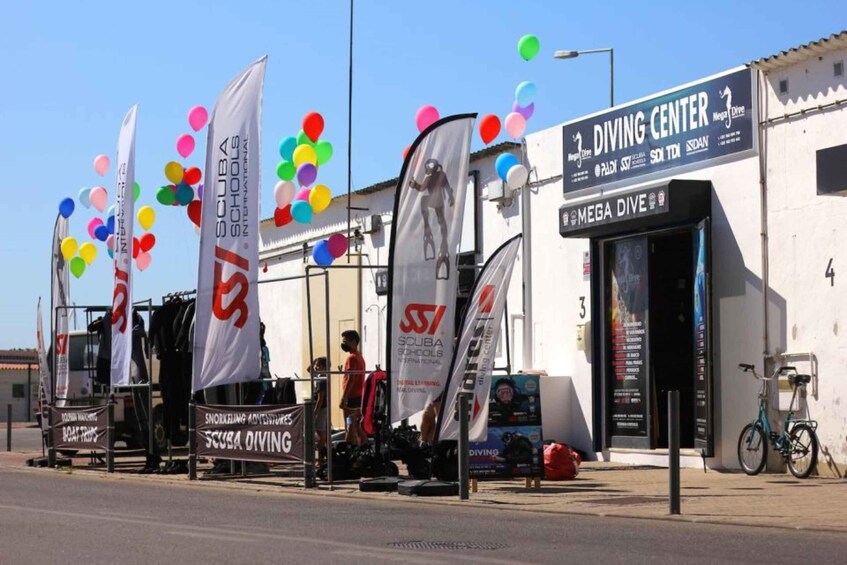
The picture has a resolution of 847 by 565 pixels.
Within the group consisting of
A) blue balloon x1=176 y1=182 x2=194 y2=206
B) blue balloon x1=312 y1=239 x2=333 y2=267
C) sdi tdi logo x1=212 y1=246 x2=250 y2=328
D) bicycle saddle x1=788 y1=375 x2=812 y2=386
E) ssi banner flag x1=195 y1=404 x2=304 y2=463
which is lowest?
ssi banner flag x1=195 y1=404 x2=304 y2=463

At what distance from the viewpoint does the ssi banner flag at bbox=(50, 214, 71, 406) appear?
79.5ft

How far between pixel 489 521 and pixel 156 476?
897cm

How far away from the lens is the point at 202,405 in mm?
19547

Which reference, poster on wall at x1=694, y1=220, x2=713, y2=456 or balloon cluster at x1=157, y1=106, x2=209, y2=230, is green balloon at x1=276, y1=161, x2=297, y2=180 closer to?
balloon cluster at x1=157, y1=106, x2=209, y2=230

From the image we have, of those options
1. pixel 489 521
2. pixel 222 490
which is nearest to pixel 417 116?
pixel 222 490

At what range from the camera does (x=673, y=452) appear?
13.2 metres

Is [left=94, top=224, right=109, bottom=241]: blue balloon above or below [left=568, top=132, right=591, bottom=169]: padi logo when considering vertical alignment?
below

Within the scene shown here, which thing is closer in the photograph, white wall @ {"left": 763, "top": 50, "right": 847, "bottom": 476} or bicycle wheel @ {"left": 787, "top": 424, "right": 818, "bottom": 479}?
bicycle wheel @ {"left": 787, "top": 424, "right": 818, "bottom": 479}

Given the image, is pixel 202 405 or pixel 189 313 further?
pixel 189 313

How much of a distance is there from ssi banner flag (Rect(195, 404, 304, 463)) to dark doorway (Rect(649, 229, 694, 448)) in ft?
22.5

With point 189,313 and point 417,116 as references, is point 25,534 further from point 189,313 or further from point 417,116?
point 417,116

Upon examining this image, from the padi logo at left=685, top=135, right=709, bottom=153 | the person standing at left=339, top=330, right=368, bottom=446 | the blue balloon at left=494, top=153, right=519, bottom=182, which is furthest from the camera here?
the blue balloon at left=494, top=153, right=519, bottom=182

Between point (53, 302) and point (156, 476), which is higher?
point (53, 302)

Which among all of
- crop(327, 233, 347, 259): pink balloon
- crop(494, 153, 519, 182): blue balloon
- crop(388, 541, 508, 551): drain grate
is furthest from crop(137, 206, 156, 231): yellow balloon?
crop(388, 541, 508, 551): drain grate
